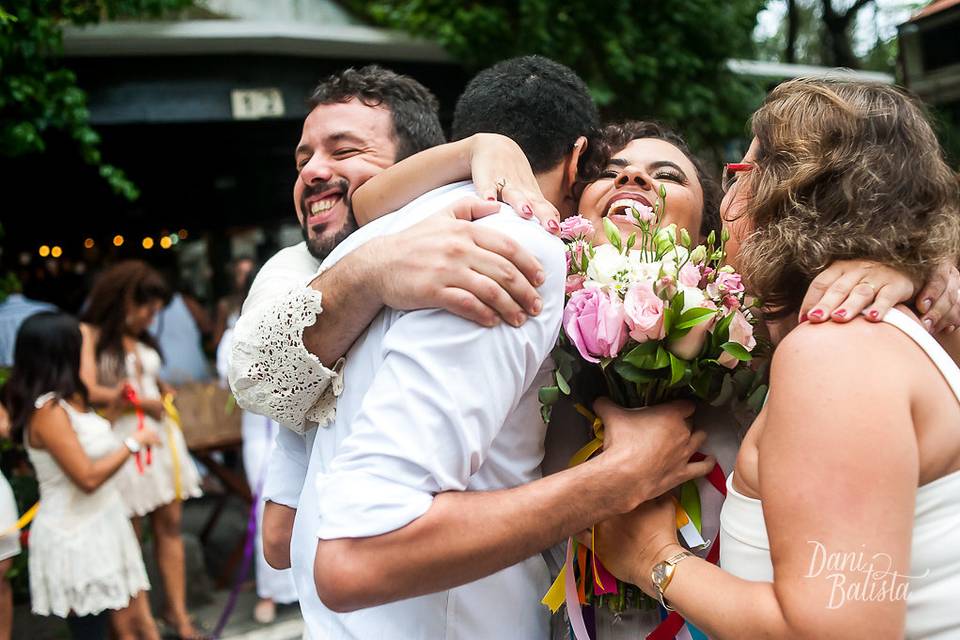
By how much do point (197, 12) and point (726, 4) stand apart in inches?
186

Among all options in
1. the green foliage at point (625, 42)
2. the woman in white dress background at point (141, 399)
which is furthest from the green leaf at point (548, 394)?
the green foliage at point (625, 42)

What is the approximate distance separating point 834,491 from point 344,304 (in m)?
0.93

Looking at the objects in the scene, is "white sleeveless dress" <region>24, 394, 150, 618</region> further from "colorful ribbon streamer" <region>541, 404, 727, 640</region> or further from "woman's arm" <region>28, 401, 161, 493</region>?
"colorful ribbon streamer" <region>541, 404, 727, 640</region>

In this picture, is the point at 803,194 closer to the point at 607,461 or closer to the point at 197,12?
the point at 607,461

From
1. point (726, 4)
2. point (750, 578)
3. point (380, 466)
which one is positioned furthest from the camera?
point (726, 4)

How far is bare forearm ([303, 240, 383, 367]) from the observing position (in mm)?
1519

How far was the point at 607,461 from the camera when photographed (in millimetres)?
1554

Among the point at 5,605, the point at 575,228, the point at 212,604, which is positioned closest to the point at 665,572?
the point at 575,228

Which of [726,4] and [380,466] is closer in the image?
[380,466]

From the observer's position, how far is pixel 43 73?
5488mm

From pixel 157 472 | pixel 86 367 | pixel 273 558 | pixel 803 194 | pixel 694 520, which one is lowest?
pixel 157 472

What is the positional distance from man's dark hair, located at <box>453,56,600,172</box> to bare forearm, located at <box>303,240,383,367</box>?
57cm

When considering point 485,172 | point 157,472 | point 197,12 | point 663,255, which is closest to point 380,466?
point 485,172

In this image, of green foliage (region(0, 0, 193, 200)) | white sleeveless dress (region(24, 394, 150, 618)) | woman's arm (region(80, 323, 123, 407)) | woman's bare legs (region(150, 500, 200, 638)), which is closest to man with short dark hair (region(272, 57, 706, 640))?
white sleeveless dress (region(24, 394, 150, 618))
